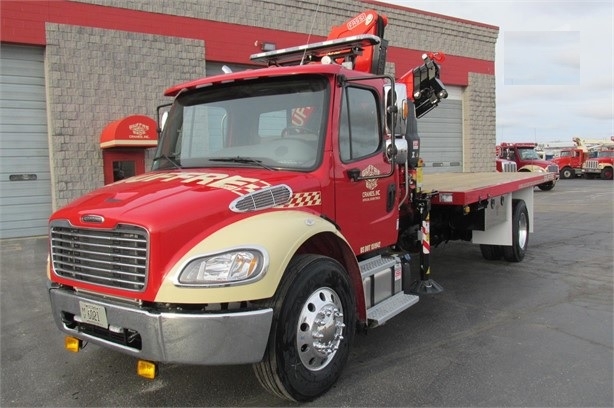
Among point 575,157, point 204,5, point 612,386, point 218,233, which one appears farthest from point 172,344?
point 575,157

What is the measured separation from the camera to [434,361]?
428 cm

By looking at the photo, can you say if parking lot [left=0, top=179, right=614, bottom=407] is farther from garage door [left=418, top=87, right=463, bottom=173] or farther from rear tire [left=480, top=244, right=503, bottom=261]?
garage door [left=418, top=87, right=463, bottom=173]

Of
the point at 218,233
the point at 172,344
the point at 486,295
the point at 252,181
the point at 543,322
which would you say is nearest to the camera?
the point at 172,344

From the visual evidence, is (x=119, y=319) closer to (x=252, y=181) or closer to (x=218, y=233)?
(x=218, y=233)

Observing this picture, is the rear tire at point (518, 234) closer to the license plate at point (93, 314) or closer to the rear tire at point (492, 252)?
the rear tire at point (492, 252)

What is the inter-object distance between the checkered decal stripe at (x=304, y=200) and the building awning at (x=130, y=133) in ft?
26.0

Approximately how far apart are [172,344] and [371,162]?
237 centimetres

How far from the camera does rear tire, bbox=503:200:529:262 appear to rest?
8093mm

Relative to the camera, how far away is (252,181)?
3.63 metres

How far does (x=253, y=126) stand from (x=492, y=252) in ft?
18.4

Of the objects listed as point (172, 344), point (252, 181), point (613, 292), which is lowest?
point (613, 292)

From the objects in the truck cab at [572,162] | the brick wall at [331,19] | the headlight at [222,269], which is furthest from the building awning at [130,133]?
the truck cab at [572,162]

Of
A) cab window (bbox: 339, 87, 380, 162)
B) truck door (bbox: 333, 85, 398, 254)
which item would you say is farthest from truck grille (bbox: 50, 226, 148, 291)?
cab window (bbox: 339, 87, 380, 162)

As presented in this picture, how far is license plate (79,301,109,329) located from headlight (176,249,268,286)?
637 mm
